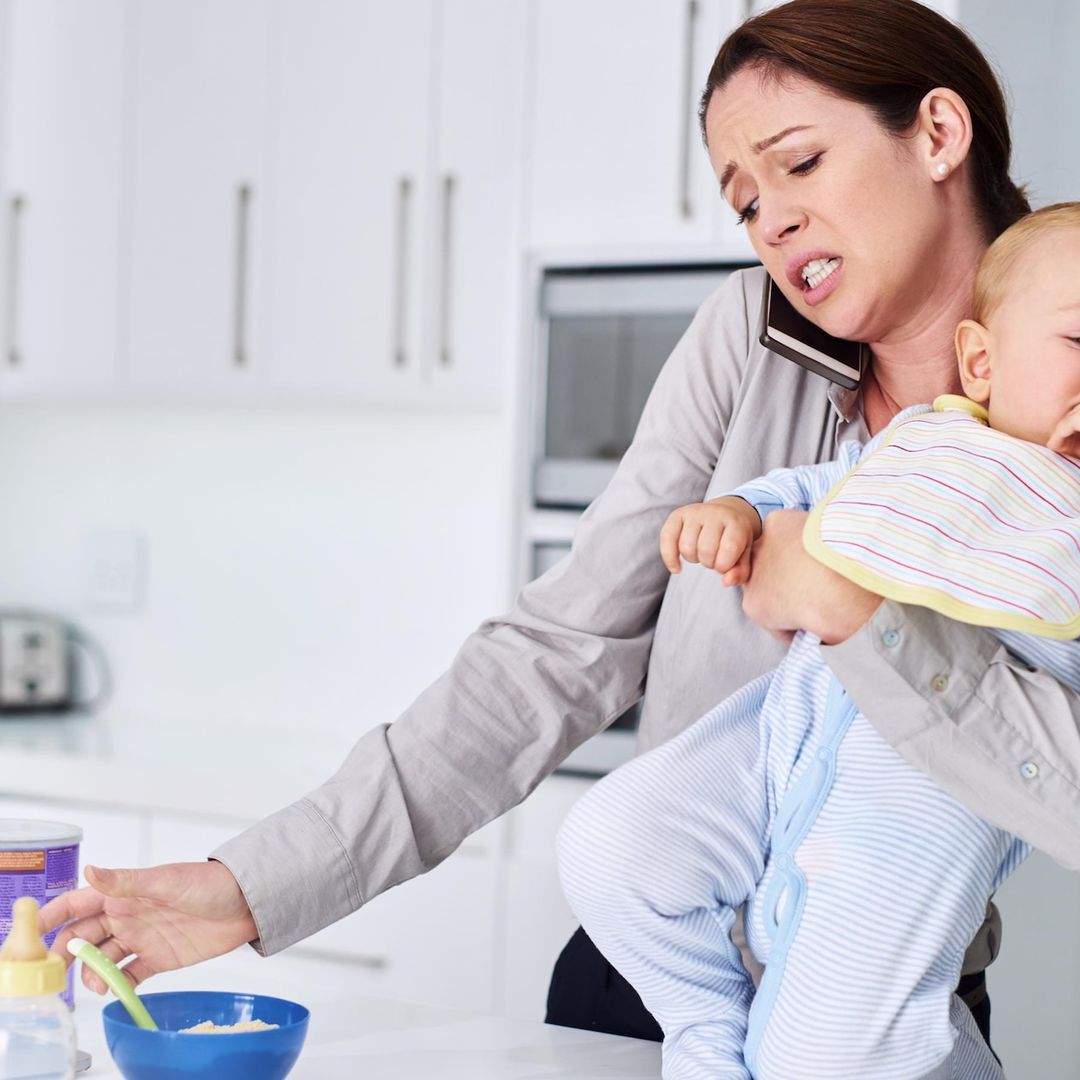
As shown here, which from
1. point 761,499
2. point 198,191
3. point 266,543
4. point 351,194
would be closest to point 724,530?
point 761,499

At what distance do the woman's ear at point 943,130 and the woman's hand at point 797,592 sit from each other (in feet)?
1.31

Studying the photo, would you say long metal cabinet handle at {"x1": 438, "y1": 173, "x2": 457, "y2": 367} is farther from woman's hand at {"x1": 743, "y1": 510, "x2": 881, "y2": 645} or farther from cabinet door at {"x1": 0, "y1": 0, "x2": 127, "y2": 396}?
woman's hand at {"x1": 743, "y1": 510, "x2": 881, "y2": 645}

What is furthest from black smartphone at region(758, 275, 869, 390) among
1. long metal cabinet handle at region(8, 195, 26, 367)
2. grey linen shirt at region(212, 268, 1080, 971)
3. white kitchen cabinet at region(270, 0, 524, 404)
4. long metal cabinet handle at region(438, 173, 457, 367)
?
long metal cabinet handle at region(8, 195, 26, 367)

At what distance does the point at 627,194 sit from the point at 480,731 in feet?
4.55

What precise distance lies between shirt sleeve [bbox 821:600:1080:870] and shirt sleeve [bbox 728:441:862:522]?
0.60ft

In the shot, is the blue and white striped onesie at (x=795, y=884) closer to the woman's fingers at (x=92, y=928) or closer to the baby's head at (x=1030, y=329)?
the baby's head at (x=1030, y=329)

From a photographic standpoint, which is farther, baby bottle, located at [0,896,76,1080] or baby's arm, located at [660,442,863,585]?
baby's arm, located at [660,442,863,585]

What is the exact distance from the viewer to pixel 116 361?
119 inches

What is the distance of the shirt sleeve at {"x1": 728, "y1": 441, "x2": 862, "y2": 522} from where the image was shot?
1.09 m

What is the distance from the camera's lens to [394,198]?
270 cm

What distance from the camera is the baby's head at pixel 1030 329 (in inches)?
39.6

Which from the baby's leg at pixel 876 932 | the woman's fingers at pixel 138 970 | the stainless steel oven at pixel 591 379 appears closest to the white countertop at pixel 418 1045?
the woman's fingers at pixel 138 970

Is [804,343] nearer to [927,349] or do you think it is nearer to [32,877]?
[927,349]

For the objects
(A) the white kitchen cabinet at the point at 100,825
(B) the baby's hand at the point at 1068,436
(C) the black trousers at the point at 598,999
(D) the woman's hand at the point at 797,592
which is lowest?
(A) the white kitchen cabinet at the point at 100,825
